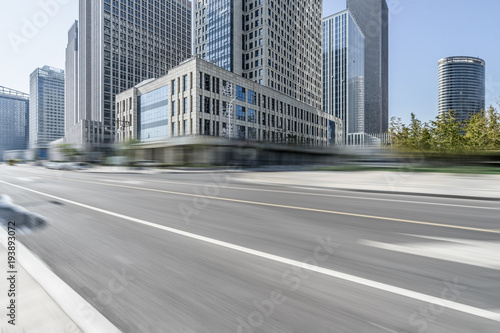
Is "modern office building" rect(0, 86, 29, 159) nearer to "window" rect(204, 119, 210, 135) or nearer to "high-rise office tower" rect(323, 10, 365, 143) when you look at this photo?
"window" rect(204, 119, 210, 135)

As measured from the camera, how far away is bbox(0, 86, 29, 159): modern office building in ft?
188

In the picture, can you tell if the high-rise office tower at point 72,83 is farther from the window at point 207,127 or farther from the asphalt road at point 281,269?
the asphalt road at point 281,269

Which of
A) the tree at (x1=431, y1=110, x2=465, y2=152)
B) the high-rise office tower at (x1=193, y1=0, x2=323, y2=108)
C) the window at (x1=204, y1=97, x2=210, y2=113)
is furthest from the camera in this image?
the high-rise office tower at (x1=193, y1=0, x2=323, y2=108)

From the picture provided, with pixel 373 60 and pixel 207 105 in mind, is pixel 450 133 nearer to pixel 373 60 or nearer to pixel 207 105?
pixel 207 105

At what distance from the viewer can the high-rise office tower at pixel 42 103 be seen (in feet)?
231

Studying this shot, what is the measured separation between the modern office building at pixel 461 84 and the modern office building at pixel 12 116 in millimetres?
109073

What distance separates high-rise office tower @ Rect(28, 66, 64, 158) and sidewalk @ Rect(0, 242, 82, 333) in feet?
261

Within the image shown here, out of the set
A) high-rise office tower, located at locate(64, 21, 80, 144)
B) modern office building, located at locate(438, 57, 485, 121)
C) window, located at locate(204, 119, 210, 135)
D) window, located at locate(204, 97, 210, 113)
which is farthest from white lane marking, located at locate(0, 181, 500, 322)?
high-rise office tower, located at locate(64, 21, 80, 144)

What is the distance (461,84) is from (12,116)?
119405mm

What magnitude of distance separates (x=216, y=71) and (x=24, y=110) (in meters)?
61.9

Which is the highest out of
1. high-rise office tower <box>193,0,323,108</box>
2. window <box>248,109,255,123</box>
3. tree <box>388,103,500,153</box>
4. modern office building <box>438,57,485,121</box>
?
high-rise office tower <box>193,0,323,108</box>

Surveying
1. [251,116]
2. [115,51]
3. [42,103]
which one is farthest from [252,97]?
[115,51]

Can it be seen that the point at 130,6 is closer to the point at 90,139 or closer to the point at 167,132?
the point at 90,139

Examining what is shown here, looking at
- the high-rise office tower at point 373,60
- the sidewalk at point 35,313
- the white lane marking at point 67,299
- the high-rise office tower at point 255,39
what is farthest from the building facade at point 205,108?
the sidewalk at point 35,313
